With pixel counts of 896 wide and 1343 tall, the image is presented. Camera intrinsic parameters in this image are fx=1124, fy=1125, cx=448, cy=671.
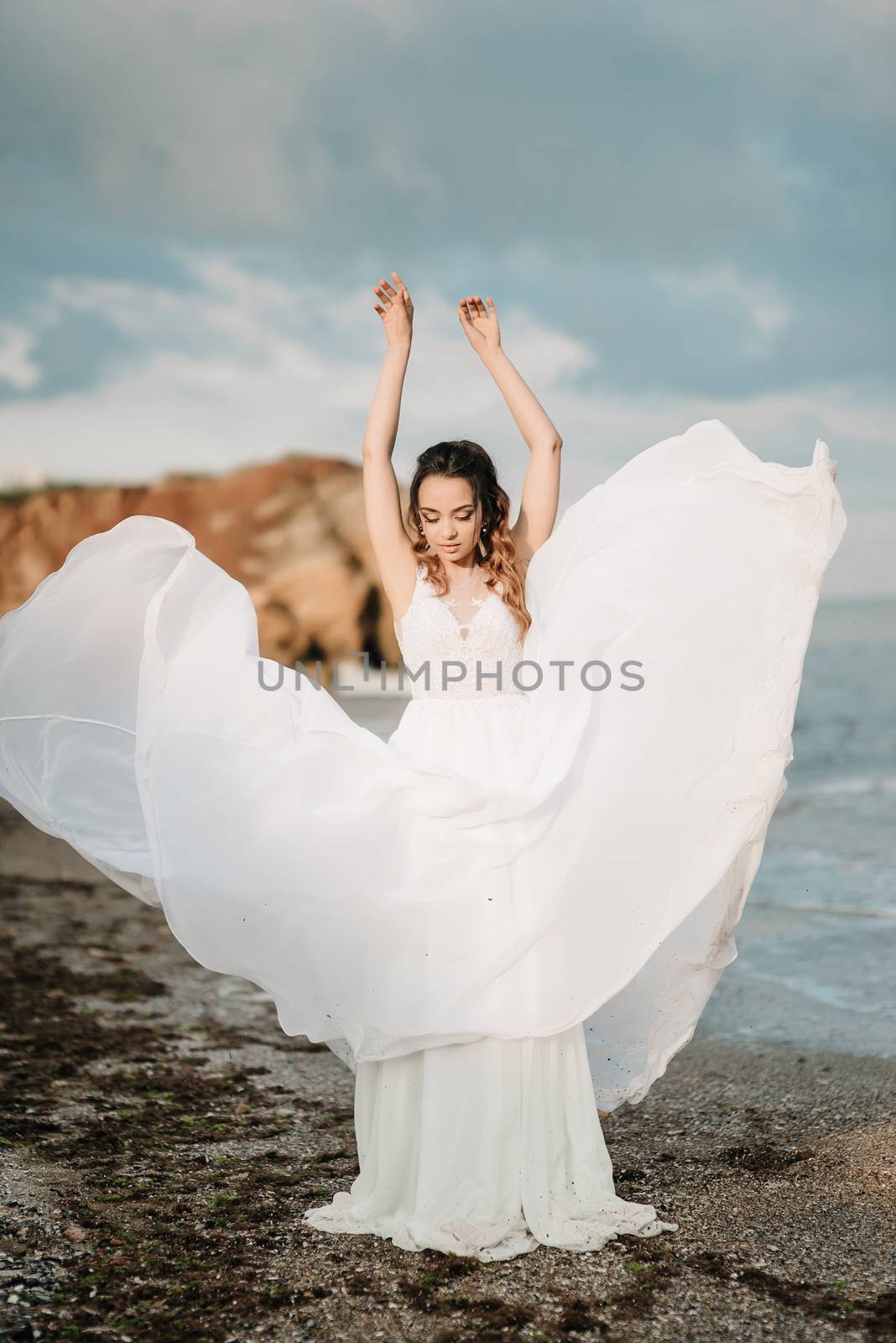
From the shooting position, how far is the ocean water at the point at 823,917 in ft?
20.4

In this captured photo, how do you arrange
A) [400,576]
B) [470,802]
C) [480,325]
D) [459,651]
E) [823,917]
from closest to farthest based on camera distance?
[470,802]
[459,651]
[400,576]
[480,325]
[823,917]

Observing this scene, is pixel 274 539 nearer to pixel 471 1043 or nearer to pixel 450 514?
pixel 450 514

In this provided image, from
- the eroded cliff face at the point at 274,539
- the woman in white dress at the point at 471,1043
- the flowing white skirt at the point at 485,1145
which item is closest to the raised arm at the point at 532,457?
the woman in white dress at the point at 471,1043

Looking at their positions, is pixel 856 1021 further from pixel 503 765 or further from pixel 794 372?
pixel 794 372

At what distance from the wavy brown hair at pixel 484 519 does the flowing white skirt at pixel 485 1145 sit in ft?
1.54

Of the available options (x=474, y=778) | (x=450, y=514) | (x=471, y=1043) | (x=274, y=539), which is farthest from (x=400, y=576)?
(x=274, y=539)

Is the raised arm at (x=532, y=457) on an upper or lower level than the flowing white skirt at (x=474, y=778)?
upper

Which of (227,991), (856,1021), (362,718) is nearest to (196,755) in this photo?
(227,991)

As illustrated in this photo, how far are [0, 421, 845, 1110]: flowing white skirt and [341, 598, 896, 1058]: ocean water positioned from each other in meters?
2.81

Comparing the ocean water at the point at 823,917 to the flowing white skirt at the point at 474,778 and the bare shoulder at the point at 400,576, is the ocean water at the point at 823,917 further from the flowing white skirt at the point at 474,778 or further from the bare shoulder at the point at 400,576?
the bare shoulder at the point at 400,576

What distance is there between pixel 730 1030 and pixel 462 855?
139 inches

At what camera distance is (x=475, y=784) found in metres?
3.19

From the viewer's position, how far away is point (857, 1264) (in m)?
3.21

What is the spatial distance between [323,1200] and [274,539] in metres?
25.7
